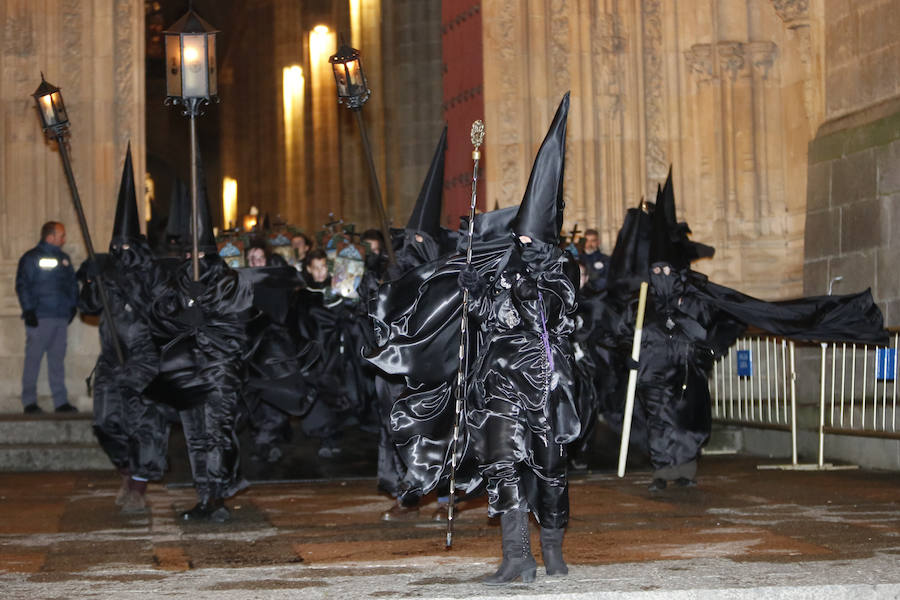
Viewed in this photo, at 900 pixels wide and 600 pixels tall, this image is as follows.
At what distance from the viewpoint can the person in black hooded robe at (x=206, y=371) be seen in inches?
380

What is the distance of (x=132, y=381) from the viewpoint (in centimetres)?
1034

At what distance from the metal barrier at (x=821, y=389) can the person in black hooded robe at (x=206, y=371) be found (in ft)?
18.1

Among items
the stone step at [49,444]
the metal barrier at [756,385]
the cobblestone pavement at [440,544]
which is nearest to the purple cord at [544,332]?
the cobblestone pavement at [440,544]

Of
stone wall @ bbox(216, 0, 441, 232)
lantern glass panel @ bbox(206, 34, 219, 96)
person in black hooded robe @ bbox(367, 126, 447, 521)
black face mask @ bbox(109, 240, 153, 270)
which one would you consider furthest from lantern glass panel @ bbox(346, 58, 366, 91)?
stone wall @ bbox(216, 0, 441, 232)

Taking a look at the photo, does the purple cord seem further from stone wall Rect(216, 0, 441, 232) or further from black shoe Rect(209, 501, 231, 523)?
stone wall Rect(216, 0, 441, 232)

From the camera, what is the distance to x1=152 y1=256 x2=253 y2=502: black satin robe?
966 cm

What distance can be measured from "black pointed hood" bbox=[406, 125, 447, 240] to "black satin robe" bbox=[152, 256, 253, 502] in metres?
1.53

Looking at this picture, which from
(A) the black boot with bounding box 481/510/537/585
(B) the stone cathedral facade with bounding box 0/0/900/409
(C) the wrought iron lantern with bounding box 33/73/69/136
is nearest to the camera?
(A) the black boot with bounding box 481/510/537/585

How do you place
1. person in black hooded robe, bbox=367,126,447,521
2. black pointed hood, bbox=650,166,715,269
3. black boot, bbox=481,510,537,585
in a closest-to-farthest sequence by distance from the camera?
black boot, bbox=481,510,537,585, person in black hooded robe, bbox=367,126,447,521, black pointed hood, bbox=650,166,715,269

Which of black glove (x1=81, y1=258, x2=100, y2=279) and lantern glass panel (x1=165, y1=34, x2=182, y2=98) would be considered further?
black glove (x1=81, y1=258, x2=100, y2=279)

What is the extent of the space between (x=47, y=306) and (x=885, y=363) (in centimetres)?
824

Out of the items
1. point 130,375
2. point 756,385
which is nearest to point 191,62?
point 130,375

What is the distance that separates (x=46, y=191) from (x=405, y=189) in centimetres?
1055

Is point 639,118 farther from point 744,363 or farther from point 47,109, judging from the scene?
point 47,109
